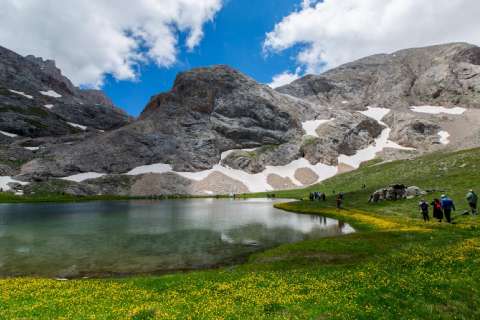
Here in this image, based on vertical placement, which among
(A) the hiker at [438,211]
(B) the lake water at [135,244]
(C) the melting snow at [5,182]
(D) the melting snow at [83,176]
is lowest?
(B) the lake water at [135,244]

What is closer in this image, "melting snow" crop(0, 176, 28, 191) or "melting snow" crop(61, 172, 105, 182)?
"melting snow" crop(0, 176, 28, 191)

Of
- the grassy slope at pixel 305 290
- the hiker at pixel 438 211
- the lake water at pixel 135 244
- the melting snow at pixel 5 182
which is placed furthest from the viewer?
the melting snow at pixel 5 182

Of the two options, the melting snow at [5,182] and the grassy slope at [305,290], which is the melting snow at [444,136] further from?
the melting snow at [5,182]

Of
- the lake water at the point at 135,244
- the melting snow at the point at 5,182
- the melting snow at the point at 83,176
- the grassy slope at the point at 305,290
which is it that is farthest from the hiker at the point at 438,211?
the melting snow at the point at 5,182

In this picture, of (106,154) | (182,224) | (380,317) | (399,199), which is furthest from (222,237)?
(106,154)

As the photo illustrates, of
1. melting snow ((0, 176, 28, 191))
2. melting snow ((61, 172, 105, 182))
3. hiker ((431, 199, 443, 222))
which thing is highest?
melting snow ((61, 172, 105, 182))

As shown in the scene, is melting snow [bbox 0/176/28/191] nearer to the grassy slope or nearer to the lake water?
the lake water

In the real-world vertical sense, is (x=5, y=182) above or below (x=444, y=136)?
below

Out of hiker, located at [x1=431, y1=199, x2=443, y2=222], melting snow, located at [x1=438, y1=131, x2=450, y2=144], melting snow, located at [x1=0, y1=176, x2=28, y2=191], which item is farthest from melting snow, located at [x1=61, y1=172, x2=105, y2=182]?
melting snow, located at [x1=438, y1=131, x2=450, y2=144]

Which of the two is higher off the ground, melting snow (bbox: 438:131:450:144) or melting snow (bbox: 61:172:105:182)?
melting snow (bbox: 438:131:450:144)

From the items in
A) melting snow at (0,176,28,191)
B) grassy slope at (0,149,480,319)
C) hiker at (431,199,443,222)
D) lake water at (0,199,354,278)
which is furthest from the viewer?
melting snow at (0,176,28,191)

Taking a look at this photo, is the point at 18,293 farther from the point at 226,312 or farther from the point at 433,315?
the point at 433,315

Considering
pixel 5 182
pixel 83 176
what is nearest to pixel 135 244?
pixel 83 176

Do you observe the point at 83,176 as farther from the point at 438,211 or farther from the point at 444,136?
the point at 444,136
